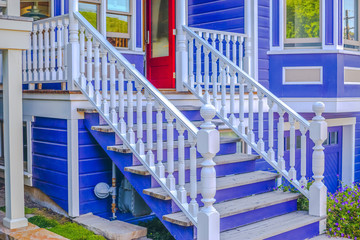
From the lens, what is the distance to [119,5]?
6984 millimetres

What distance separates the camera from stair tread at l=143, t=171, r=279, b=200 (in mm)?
4391

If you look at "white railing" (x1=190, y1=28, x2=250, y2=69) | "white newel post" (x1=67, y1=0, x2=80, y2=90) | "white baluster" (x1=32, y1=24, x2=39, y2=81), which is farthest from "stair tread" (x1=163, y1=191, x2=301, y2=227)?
"white baluster" (x1=32, y1=24, x2=39, y2=81)

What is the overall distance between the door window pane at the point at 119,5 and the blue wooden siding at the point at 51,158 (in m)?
2.17

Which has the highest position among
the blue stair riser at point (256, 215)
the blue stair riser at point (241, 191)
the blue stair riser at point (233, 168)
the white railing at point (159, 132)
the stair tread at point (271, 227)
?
the white railing at point (159, 132)

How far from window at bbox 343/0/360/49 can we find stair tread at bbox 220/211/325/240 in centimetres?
384

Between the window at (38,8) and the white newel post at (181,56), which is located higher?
the window at (38,8)

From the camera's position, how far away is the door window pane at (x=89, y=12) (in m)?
6.58

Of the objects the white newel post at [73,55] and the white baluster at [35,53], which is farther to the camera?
the white baluster at [35,53]

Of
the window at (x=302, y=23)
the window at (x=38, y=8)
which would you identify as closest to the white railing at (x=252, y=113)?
the window at (x=302, y=23)

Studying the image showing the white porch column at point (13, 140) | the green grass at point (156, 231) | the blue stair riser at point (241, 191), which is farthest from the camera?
the blue stair riser at point (241, 191)

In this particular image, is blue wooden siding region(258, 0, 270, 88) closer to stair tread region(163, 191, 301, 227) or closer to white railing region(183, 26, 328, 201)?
white railing region(183, 26, 328, 201)

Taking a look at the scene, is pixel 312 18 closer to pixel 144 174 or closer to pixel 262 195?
pixel 262 195

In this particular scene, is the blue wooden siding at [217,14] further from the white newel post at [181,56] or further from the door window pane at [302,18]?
the white newel post at [181,56]

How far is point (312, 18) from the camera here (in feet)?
24.3
